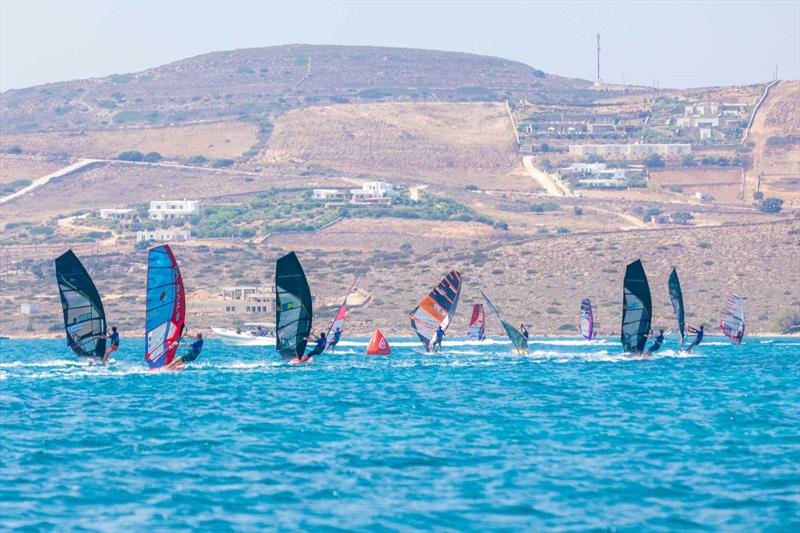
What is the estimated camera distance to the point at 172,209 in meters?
170

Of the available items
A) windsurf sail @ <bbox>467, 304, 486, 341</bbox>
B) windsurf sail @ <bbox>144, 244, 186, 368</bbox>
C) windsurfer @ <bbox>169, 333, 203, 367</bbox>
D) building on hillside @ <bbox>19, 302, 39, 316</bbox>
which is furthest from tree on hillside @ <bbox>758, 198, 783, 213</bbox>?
windsurf sail @ <bbox>144, 244, 186, 368</bbox>

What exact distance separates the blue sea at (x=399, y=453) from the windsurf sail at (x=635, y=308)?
7168 mm

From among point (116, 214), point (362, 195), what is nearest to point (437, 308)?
point (116, 214)

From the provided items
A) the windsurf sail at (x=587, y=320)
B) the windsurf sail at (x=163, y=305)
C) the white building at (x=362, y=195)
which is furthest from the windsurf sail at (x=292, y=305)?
the white building at (x=362, y=195)

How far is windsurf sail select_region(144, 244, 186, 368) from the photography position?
48.8 metres

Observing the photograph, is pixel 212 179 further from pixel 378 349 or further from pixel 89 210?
pixel 378 349

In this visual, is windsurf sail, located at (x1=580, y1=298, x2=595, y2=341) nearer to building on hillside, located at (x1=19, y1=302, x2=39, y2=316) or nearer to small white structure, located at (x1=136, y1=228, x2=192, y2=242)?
building on hillside, located at (x1=19, y1=302, x2=39, y2=316)

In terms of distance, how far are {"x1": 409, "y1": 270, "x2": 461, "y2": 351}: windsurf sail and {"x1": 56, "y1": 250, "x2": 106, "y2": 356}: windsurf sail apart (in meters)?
16.0

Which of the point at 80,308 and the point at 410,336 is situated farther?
the point at 410,336

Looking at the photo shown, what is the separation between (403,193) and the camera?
615 feet

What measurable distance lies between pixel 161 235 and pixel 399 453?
401 feet

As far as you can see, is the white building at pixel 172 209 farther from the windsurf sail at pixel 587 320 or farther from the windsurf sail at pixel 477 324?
the windsurf sail at pixel 587 320

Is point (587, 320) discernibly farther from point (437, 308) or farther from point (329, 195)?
point (329, 195)

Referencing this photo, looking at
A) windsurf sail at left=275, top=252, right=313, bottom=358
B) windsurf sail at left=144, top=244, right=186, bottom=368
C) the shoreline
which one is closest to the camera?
windsurf sail at left=144, top=244, right=186, bottom=368
